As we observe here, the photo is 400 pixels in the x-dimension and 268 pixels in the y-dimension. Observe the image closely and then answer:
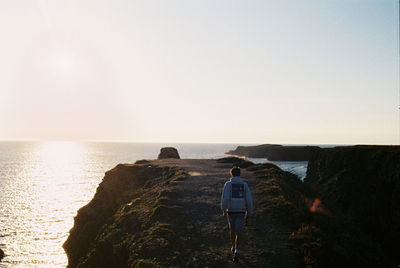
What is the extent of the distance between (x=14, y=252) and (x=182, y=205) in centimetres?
2564

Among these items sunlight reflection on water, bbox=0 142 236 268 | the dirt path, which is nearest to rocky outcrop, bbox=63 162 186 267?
the dirt path

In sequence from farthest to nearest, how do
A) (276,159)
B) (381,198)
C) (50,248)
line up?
(276,159)
(50,248)
(381,198)

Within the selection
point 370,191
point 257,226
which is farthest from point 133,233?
point 370,191

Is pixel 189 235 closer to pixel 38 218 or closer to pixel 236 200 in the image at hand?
pixel 236 200

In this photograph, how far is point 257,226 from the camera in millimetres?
14000

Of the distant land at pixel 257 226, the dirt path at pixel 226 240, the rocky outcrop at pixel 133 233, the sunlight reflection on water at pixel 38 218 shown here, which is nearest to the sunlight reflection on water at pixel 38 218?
the sunlight reflection on water at pixel 38 218

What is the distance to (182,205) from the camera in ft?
58.2

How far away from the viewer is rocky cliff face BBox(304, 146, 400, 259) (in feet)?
75.8

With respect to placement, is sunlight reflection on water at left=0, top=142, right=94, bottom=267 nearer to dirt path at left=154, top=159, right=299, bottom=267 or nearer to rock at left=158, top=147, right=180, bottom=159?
rock at left=158, top=147, right=180, bottom=159

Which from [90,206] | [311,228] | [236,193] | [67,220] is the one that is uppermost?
[236,193]

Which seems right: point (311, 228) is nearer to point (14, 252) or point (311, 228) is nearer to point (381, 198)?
point (381, 198)

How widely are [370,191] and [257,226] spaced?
18681 millimetres

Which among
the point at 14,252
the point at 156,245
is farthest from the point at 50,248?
the point at 156,245

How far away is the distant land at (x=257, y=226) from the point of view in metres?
11.0
